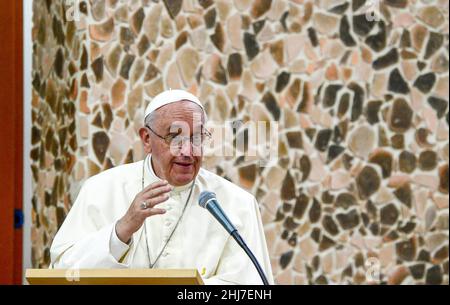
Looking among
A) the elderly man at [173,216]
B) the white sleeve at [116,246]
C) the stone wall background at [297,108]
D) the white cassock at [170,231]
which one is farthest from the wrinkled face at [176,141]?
the stone wall background at [297,108]

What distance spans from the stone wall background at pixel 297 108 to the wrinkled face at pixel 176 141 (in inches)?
68.1

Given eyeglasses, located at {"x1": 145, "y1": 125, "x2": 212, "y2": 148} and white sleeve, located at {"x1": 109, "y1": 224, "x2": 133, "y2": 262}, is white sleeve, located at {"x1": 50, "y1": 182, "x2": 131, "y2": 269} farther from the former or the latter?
eyeglasses, located at {"x1": 145, "y1": 125, "x2": 212, "y2": 148}

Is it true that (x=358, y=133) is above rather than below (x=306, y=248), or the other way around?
above

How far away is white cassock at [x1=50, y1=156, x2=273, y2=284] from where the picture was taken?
412 cm

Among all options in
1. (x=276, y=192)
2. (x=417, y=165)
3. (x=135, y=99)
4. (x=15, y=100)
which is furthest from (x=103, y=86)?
(x=417, y=165)

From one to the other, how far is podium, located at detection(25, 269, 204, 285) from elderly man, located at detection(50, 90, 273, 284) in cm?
73

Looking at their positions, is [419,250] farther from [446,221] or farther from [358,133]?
[358,133]

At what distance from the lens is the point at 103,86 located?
6082 millimetres

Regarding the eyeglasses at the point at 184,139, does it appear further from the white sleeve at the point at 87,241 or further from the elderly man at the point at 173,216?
the white sleeve at the point at 87,241

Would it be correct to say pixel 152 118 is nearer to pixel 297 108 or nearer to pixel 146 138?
pixel 146 138

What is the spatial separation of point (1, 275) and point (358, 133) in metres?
2.51

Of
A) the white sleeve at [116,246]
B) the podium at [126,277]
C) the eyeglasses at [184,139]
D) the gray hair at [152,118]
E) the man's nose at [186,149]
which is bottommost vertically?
the podium at [126,277]

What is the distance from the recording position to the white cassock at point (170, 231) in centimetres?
412

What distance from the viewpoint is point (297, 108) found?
6.25 metres
